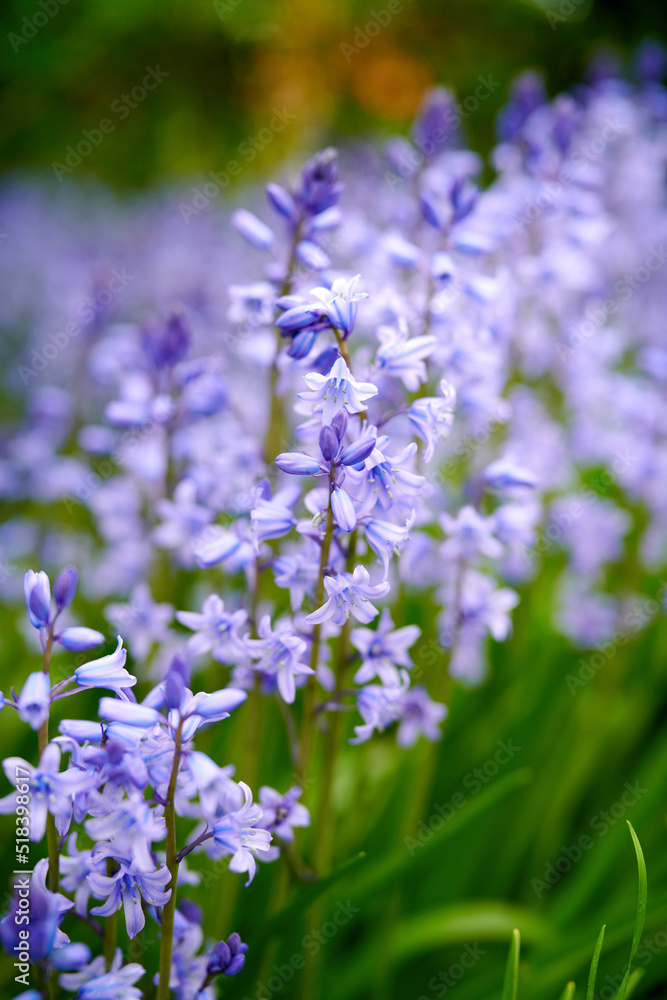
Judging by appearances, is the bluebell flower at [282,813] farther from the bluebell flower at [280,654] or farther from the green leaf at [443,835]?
the green leaf at [443,835]

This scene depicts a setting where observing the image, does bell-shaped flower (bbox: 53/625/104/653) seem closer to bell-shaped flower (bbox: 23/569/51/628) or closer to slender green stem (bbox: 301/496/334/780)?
bell-shaped flower (bbox: 23/569/51/628)

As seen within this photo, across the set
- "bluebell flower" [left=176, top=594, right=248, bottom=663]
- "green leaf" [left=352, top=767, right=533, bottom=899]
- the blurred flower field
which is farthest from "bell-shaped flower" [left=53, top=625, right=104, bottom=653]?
"green leaf" [left=352, top=767, right=533, bottom=899]

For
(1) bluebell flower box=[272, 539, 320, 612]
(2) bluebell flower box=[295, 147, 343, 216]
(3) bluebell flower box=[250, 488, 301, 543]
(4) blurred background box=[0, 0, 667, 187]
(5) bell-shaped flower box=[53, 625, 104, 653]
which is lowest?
(5) bell-shaped flower box=[53, 625, 104, 653]

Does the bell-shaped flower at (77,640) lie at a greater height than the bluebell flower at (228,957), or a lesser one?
greater

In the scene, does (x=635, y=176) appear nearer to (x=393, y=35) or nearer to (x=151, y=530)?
(x=151, y=530)

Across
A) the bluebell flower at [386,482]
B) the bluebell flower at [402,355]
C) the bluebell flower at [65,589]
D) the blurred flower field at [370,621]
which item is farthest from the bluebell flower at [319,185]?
the bluebell flower at [65,589]

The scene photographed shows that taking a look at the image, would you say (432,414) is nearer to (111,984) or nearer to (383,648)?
(383,648)

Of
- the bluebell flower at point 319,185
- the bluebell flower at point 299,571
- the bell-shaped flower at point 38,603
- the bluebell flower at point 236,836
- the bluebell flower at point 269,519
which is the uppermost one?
the bluebell flower at point 319,185

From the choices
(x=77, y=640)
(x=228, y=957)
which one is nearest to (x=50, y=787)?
(x=77, y=640)
